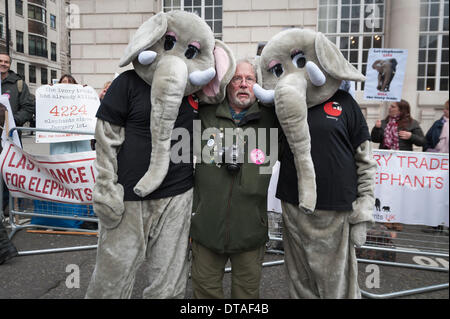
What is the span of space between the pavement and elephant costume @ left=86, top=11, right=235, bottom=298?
3.52 feet

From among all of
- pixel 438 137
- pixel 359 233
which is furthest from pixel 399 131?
pixel 359 233

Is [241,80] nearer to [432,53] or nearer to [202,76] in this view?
[202,76]

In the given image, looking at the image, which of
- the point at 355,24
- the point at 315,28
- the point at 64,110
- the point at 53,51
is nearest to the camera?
the point at 64,110

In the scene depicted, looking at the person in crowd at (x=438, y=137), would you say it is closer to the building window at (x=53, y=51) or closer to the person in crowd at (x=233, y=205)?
the person in crowd at (x=233, y=205)

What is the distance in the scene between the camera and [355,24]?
11406 millimetres

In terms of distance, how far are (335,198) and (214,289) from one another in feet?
3.12

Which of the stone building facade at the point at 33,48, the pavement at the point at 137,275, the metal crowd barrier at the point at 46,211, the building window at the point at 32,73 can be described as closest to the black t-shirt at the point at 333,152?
the pavement at the point at 137,275

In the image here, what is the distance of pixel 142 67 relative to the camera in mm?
2211

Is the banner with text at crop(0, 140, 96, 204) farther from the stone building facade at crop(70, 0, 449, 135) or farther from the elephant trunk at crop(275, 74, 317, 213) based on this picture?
the stone building facade at crop(70, 0, 449, 135)

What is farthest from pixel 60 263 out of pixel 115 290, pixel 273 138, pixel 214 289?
pixel 273 138

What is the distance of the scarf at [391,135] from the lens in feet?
17.6

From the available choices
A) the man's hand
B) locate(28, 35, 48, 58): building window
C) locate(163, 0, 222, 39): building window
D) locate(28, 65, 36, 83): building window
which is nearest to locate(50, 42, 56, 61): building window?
locate(28, 35, 48, 58): building window

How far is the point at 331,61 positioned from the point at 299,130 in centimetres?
46

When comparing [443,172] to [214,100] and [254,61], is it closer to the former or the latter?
[254,61]
